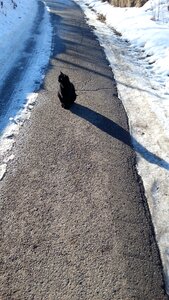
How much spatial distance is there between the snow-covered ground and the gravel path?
0.23 m

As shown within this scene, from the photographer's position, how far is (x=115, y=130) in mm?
6375

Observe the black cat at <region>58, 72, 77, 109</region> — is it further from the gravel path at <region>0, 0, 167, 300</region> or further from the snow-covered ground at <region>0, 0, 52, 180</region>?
the snow-covered ground at <region>0, 0, 52, 180</region>

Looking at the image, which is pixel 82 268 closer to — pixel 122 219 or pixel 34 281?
pixel 34 281

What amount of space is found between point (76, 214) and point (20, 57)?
22.9 feet

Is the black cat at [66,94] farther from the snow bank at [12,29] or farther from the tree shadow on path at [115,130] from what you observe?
the snow bank at [12,29]

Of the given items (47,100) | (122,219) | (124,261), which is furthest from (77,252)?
(47,100)

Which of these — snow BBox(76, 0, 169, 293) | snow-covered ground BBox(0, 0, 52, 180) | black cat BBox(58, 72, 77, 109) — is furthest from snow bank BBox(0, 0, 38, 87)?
snow BBox(76, 0, 169, 293)

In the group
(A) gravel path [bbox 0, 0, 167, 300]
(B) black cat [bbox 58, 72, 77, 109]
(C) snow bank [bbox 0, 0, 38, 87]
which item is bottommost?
(A) gravel path [bbox 0, 0, 167, 300]

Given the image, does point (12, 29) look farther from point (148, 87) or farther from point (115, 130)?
point (115, 130)

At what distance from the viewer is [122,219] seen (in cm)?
430

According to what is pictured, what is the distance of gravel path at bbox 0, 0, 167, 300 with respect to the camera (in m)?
3.47

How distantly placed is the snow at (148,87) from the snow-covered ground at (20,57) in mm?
1974

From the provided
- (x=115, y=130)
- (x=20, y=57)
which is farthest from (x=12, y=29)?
(x=115, y=130)

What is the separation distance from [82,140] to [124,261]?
263cm
